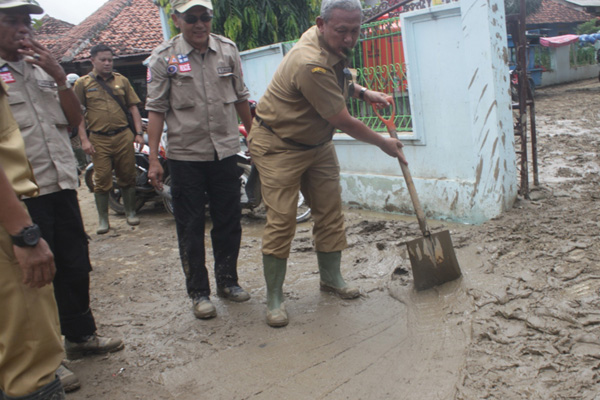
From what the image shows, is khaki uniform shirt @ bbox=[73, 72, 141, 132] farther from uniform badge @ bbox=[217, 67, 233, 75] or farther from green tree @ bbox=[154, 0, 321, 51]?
uniform badge @ bbox=[217, 67, 233, 75]

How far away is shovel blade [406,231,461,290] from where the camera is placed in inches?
134

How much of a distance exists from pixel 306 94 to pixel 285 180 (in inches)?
21.4

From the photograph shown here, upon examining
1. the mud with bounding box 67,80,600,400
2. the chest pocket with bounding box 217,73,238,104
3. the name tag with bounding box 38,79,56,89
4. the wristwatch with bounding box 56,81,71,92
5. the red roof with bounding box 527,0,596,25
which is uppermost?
the red roof with bounding box 527,0,596,25

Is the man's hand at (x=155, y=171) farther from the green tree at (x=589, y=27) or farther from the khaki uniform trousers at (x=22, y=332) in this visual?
the green tree at (x=589, y=27)

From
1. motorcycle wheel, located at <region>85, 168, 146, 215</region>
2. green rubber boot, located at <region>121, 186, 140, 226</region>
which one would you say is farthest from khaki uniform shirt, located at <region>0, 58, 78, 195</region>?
motorcycle wheel, located at <region>85, 168, 146, 215</region>

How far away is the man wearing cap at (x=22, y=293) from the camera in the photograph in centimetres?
182

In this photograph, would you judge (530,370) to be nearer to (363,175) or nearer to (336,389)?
(336,389)

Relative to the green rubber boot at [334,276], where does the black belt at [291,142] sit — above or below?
above

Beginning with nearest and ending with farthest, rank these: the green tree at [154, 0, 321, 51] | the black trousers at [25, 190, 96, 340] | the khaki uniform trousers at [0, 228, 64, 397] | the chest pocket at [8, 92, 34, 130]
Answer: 1. the khaki uniform trousers at [0, 228, 64, 397]
2. the chest pocket at [8, 92, 34, 130]
3. the black trousers at [25, 190, 96, 340]
4. the green tree at [154, 0, 321, 51]

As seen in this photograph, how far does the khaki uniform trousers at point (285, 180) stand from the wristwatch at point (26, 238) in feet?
5.12

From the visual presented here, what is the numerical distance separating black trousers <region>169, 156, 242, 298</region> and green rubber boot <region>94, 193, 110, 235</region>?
3.11 m

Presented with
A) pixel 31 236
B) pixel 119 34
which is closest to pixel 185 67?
pixel 31 236

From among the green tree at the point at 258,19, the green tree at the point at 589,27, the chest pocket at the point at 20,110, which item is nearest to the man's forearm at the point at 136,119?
the green tree at the point at 258,19

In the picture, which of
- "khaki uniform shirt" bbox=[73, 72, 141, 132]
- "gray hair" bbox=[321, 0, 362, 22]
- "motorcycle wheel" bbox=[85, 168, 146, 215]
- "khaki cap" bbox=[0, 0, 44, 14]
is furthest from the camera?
"motorcycle wheel" bbox=[85, 168, 146, 215]
